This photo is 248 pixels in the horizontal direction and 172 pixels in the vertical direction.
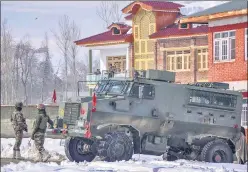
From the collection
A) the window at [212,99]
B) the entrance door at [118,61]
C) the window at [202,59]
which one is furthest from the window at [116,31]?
the window at [212,99]

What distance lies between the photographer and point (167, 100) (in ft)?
70.2

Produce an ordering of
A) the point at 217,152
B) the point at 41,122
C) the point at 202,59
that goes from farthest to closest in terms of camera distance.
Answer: the point at 202,59 → the point at 217,152 → the point at 41,122

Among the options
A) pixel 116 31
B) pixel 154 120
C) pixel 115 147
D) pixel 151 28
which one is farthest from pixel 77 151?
pixel 116 31

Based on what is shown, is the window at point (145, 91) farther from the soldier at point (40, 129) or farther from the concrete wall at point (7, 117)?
the concrete wall at point (7, 117)

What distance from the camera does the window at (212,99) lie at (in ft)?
72.1

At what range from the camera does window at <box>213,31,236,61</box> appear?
97.9 feet

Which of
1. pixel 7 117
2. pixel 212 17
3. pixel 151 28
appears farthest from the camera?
pixel 151 28

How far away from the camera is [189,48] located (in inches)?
1859

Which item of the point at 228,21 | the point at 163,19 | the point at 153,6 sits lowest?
the point at 228,21

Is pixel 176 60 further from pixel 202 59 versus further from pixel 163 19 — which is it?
pixel 163 19

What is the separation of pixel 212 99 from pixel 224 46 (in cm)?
837

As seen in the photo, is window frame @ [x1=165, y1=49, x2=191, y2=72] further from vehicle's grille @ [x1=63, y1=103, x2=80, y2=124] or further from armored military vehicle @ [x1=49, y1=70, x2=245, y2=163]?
vehicle's grille @ [x1=63, y1=103, x2=80, y2=124]

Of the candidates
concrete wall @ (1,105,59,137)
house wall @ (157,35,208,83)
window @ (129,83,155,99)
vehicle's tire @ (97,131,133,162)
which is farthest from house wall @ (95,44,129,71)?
vehicle's tire @ (97,131,133,162)

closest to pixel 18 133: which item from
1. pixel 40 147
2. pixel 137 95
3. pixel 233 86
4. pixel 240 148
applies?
pixel 40 147
